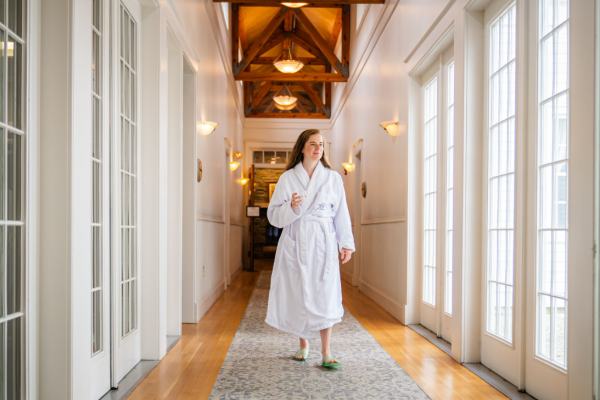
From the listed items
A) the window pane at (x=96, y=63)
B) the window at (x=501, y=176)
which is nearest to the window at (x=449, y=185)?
the window at (x=501, y=176)

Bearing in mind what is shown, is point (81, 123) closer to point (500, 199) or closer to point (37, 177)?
point (37, 177)

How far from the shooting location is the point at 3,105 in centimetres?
158

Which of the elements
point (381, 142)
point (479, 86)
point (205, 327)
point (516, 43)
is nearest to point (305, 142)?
point (479, 86)

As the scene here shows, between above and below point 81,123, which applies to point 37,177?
below

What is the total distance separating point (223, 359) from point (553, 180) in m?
2.11

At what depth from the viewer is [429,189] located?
400 centimetres

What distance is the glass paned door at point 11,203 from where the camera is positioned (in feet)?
5.16

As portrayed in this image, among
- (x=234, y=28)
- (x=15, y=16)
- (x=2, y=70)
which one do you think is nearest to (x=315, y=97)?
(x=234, y=28)

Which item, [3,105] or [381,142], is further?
[381,142]

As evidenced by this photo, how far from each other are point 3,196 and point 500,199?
2.38 metres

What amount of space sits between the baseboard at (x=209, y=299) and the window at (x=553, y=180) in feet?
9.82

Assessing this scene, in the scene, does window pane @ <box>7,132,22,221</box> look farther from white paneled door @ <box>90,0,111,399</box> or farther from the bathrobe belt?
the bathrobe belt

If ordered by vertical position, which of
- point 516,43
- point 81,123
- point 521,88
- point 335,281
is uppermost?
point 516,43

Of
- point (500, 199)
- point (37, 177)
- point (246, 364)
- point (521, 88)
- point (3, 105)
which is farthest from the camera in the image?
point (246, 364)
